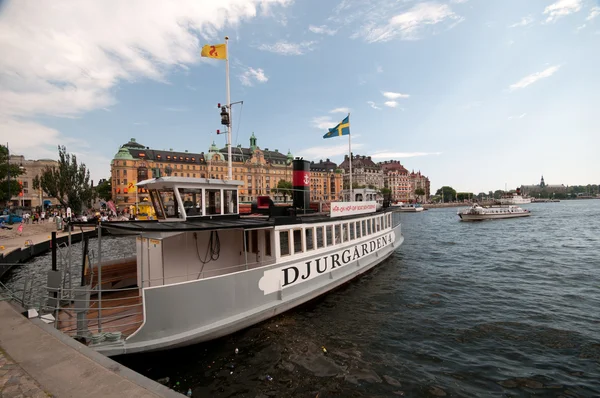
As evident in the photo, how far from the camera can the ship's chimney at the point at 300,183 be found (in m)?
13.8

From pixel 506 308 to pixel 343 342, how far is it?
24.7 ft

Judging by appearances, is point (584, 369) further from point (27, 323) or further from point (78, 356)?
point (27, 323)

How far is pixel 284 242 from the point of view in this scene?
410 inches

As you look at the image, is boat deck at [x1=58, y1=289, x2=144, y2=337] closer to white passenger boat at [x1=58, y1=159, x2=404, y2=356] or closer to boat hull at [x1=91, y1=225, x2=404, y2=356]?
white passenger boat at [x1=58, y1=159, x2=404, y2=356]

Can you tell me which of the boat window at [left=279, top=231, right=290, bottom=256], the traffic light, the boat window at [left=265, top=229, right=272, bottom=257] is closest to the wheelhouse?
the boat window at [left=265, top=229, right=272, bottom=257]

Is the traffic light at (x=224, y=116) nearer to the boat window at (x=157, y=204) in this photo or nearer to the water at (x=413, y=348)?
the boat window at (x=157, y=204)

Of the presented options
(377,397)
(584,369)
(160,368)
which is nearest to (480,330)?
(584,369)

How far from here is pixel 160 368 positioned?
7.13m

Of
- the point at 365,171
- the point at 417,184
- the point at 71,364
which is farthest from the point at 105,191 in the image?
the point at 417,184

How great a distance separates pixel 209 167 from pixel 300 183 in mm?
107396

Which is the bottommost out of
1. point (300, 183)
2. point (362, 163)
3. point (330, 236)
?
point (330, 236)

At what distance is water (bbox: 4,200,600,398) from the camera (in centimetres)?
675

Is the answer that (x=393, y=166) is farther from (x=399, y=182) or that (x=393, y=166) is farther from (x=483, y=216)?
(x=483, y=216)

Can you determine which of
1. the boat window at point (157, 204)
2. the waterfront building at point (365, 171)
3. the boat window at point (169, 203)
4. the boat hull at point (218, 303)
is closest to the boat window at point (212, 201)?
the boat window at point (169, 203)
